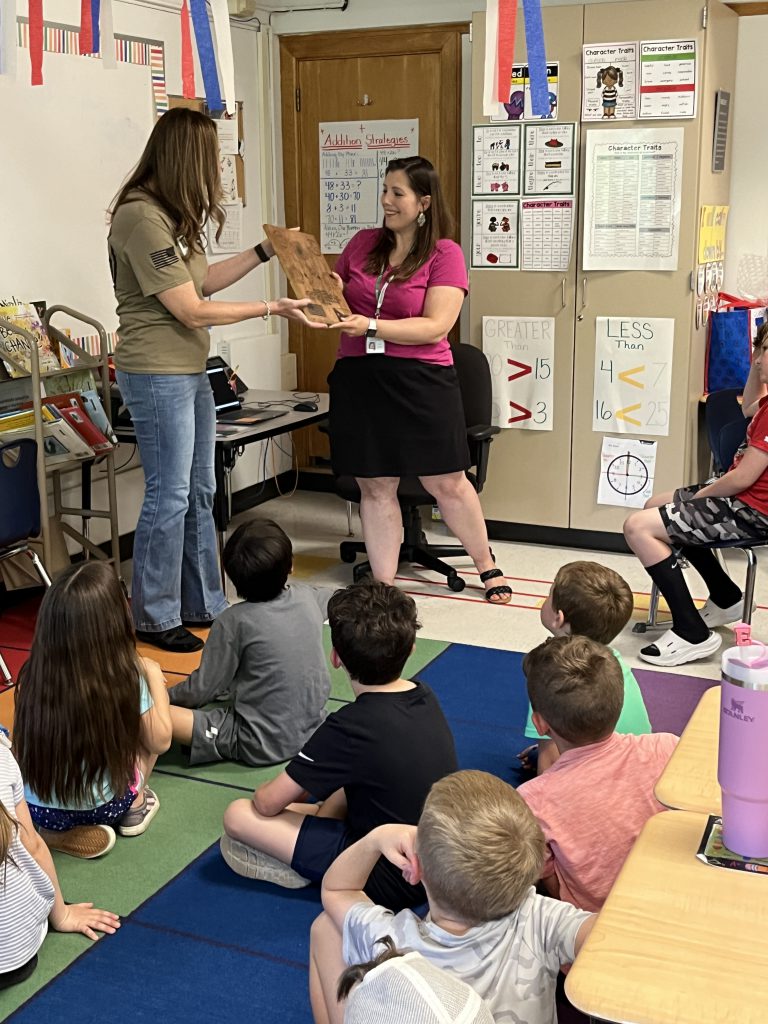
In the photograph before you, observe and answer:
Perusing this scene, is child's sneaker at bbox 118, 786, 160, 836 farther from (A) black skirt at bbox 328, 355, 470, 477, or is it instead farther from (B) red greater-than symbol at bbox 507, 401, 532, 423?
(B) red greater-than symbol at bbox 507, 401, 532, 423

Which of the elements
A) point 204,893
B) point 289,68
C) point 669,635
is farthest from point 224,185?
point 204,893

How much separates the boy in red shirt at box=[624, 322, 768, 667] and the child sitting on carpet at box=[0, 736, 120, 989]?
2193 millimetres

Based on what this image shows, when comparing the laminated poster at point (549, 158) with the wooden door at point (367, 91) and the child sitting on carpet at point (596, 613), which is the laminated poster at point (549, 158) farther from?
the child sitting on carpet at point (596, 613)

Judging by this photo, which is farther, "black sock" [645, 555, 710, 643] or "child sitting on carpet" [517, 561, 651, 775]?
"black sock" [645, 555, 710, 643]

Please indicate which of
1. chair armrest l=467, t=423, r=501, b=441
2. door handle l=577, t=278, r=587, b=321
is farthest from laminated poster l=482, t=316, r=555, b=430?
chair armrest l=467, t=423, r=501, b=441

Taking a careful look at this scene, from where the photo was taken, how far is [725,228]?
5184mm

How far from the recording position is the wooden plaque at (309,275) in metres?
3.95

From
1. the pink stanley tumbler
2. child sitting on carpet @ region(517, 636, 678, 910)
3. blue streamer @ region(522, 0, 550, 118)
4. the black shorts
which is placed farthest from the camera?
blue streamer @ region(522, 0, 550, 118)

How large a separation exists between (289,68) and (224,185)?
0.74 m

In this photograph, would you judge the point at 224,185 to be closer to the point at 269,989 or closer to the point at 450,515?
the point at 450,515

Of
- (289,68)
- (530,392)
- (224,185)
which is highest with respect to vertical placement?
(289,68)

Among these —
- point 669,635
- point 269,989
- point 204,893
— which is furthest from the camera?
point 669,635

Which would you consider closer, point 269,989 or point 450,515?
point 269,989

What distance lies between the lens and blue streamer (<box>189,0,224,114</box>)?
311 cm
